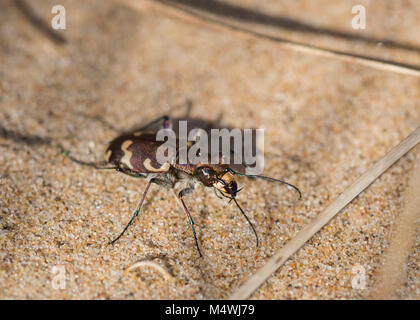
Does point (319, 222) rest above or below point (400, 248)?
above

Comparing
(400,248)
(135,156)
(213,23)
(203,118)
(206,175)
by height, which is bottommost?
(400,248)

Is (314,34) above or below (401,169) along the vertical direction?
above

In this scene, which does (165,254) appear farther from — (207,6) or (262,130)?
(207,6)

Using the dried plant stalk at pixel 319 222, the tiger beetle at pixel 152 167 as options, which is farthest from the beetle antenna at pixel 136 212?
the dried plant stalk at pixel 319 222

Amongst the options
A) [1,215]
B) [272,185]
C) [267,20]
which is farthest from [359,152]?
[1,215]

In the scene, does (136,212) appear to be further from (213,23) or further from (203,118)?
(213,23)

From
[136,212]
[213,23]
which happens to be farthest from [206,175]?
[213,23]
